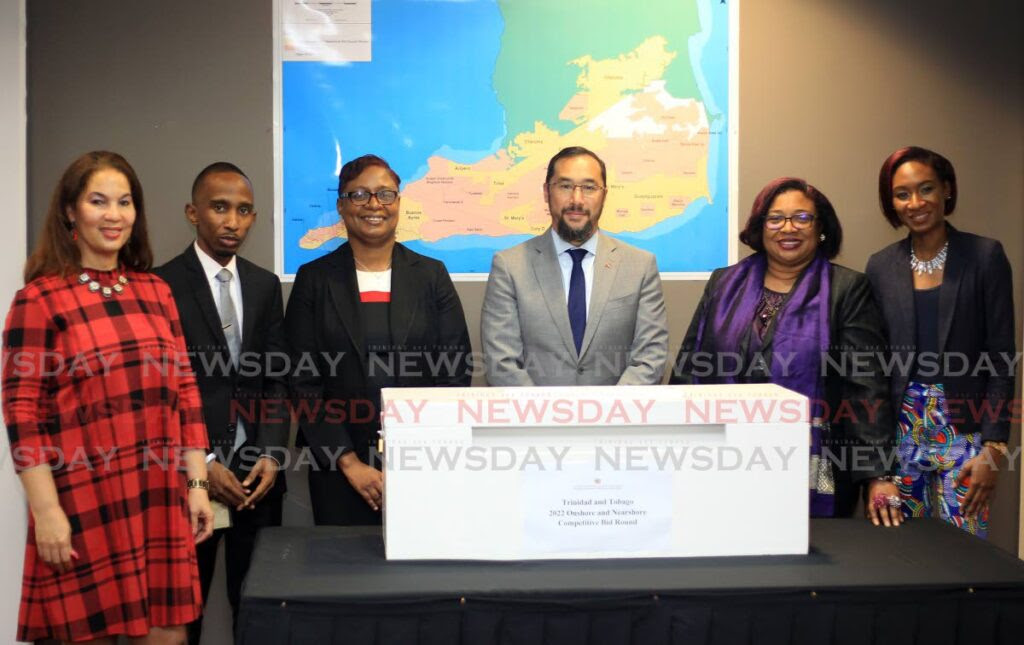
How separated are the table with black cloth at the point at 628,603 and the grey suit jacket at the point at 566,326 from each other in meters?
1.04

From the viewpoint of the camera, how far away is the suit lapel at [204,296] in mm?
2906

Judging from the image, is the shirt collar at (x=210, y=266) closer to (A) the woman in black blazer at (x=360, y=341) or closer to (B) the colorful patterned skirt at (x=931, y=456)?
(A) the woman in black blazer at (x=360, y=341)

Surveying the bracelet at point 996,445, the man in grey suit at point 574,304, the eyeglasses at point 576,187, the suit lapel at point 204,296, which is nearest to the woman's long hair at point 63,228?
the suit lapel at point 204,296

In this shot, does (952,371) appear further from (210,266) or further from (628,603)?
(210,266)

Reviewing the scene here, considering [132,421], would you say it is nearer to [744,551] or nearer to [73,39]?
[744,551]

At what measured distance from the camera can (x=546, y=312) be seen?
297 centimetres

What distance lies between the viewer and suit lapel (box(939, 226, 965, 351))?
2932mm

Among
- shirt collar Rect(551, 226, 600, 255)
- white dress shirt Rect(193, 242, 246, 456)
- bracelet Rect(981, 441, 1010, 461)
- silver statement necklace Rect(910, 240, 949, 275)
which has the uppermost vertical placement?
shirt collar Rect(551, 226, 600, 255)

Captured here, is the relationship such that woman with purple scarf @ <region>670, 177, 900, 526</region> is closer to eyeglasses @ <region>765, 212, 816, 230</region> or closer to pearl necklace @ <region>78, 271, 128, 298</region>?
eyeglasses @ <region>765, 212, 816, 230</region>

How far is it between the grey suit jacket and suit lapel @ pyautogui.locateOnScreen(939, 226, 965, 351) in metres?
0.82

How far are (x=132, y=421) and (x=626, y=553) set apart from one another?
113cm

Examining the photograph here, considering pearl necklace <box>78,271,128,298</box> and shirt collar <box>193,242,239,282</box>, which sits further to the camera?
shirt collar <box>193,242,239,282</box>

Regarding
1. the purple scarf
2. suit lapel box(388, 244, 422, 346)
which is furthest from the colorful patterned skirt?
suit lapel box(388, 244, 422, 346)

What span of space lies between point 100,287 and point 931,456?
7.62 ft
